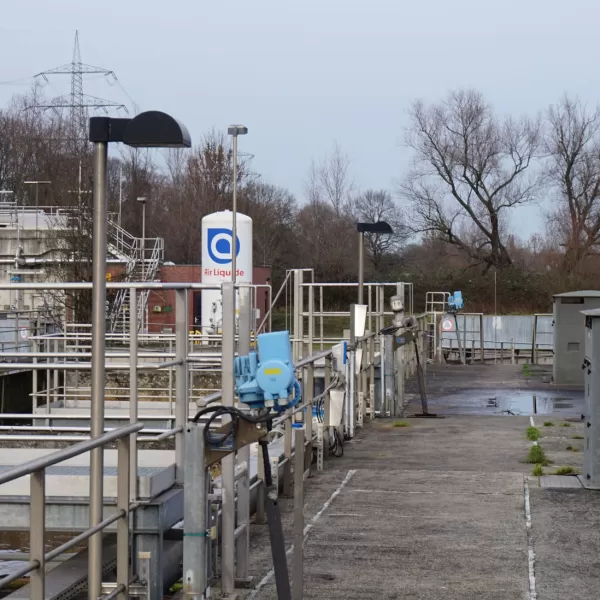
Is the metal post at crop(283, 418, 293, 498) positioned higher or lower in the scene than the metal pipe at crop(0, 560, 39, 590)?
lower

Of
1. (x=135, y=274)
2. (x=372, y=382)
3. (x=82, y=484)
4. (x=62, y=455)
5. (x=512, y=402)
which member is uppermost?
(x=135, y=274)

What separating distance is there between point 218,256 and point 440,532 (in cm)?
1842

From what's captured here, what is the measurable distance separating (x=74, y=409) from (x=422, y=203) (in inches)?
1651

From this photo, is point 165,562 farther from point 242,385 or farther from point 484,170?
point 484,170

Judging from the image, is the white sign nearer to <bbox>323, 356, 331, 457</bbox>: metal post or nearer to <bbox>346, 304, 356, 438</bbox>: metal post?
<bbox>346, 304, 356, 438</bbox>: metal post

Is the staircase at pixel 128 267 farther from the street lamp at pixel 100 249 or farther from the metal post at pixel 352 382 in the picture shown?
the street lamp at pixel 100 249

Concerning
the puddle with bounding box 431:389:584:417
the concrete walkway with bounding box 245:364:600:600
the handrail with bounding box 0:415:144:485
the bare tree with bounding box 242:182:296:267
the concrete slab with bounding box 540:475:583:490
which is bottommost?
the concrete walkway with bounding box 245:364:600:600

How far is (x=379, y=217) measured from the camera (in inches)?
2753

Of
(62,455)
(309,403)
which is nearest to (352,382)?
(309,403)

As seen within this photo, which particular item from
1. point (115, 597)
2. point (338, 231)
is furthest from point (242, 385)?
point (338, 231)

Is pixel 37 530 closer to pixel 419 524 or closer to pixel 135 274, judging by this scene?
pixel 419 524

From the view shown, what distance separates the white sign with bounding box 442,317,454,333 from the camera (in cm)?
3172

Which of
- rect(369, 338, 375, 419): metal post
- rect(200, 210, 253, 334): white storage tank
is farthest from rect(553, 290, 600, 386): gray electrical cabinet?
rect(369, 338, 375, 419): metal post

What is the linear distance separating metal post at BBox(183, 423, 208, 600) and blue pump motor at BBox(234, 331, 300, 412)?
0.33 meters
